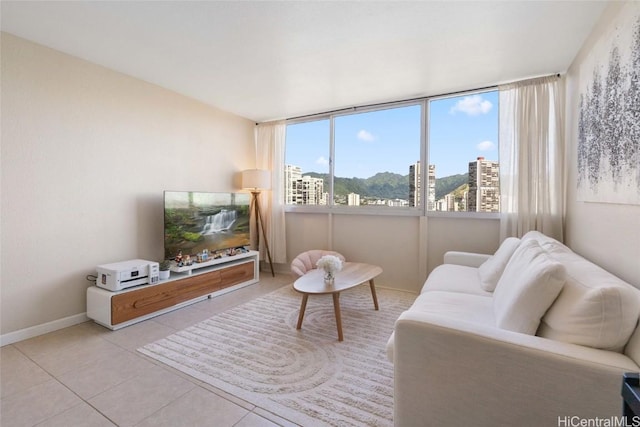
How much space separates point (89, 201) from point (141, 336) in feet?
4.63

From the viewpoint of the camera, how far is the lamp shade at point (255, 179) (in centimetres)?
415

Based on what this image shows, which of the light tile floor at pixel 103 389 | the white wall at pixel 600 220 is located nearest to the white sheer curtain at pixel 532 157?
the white wall at pixel 600 220

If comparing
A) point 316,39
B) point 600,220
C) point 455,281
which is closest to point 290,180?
point 316,39

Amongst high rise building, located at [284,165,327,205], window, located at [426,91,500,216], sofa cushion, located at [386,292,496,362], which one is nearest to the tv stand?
high rise building, located at [284,165,327,205]

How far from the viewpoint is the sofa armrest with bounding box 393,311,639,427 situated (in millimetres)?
962

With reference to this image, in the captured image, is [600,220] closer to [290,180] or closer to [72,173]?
[290,180]

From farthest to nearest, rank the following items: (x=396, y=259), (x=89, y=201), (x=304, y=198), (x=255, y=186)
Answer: (x=304, y=198) → (x=255, y=186) → (x=396, y=259) → (x=89, y=201)

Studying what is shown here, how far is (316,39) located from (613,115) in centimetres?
202

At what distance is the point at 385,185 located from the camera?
152 inches

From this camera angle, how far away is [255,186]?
13.6 ft

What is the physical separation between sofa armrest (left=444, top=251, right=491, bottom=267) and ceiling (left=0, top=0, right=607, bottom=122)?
6.20ft

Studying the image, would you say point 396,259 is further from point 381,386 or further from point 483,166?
point 381,386

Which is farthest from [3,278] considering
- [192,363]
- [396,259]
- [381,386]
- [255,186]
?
[396,259]

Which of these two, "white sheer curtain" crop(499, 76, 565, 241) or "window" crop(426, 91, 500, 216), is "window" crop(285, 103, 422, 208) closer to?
"window" crop(426, 91, 500, 216)
